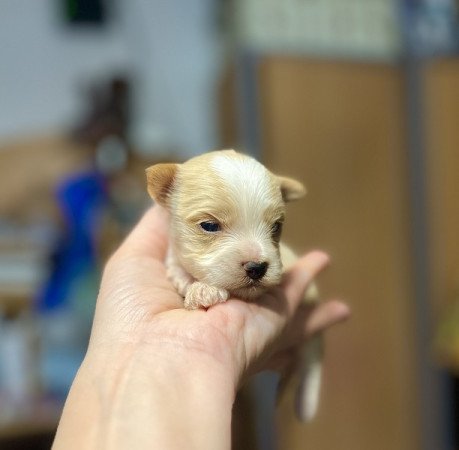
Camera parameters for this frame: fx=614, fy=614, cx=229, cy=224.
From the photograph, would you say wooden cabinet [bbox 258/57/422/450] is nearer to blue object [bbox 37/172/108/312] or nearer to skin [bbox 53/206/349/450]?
blue object [bbox 37/172/108/312]

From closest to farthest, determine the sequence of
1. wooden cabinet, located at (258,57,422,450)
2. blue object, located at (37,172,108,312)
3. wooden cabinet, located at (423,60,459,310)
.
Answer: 1. blue object, located at (37,172,108,312)
2. wooden cabinet, located at (258,57,422,450)
3. wooden cabinet, located at (423,60,459,310)

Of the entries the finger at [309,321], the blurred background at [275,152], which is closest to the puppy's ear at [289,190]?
the finger at [309,321]

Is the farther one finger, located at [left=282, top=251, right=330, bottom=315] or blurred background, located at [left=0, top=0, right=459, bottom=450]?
blurred background, located at [left=0, top=0, right=459, bottom=450]

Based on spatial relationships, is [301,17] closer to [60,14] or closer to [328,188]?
[328,188]

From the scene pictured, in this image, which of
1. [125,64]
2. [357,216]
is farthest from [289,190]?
[125,64]

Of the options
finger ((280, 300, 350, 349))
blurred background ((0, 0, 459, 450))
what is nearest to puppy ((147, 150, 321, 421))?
finger ((280, 300, 350, 349))

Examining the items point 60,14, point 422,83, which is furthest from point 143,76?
point 422,83

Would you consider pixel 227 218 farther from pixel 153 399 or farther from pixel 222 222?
pixel 153 399
